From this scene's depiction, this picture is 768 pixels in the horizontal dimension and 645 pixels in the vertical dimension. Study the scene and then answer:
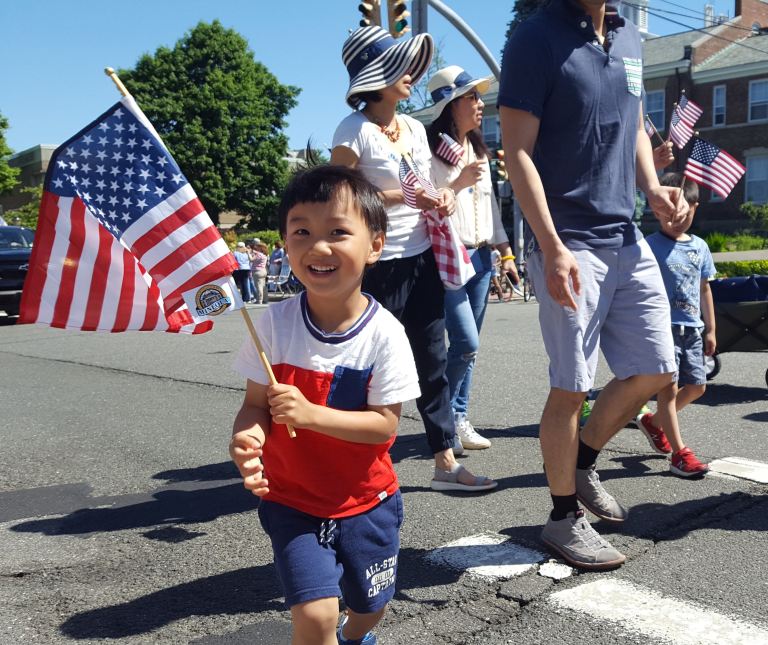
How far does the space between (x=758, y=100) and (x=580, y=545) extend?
38433 millimetres

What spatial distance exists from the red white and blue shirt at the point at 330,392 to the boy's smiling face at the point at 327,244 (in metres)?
0.14

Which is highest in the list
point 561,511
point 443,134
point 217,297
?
point 443,134

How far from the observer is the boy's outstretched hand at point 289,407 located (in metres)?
2.12

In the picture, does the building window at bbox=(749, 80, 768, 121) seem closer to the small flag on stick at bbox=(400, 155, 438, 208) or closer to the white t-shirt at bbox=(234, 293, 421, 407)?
the small flag on stick at bbox=(400, 155, 438, 208)

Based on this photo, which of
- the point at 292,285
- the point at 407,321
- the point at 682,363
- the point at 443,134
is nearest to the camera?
the point at 407,321

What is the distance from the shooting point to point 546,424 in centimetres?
328

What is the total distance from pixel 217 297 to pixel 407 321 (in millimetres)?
1845

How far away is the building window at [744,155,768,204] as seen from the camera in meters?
36.3

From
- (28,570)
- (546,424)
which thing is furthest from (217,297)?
(28,570)

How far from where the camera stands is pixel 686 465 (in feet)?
13.9

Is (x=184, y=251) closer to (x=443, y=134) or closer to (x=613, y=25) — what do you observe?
(x=613, y=25)

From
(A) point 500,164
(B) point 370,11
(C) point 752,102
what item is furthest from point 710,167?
(C) point 752,102

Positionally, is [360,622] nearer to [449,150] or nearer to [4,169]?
[449,150]

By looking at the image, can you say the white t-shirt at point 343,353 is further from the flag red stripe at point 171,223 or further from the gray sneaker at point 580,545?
the gray sneaker at point 580,545
